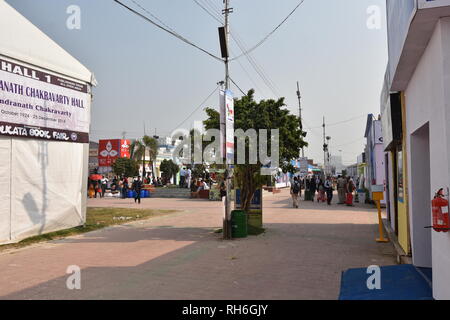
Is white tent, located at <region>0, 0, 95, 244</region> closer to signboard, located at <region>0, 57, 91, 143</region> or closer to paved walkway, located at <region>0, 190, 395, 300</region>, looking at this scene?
signboard, located at <region>0, 57, 91, 143</region>

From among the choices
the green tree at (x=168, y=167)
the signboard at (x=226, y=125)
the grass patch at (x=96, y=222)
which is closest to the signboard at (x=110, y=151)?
the green tree at (x=168, y=167)

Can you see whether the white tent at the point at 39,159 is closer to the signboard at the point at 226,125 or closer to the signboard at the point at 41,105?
the signboard at the point at 41,105

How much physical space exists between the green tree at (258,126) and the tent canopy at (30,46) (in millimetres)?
4877

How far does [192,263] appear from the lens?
8188mm

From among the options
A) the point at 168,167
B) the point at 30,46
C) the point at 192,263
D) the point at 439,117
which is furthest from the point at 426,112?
the point at 168,167

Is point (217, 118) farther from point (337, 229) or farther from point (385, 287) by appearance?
point (385, 287)

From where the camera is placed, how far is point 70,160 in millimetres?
12992

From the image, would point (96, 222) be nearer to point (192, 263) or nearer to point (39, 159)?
point (39, 159)

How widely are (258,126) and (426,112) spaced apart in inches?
280

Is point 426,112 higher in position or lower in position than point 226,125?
lower

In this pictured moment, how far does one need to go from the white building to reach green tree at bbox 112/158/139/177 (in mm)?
49990

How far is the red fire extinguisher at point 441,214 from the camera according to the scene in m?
4.17

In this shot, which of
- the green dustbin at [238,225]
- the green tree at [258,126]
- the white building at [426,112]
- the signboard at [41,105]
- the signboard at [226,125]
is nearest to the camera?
the white building at [426,112]

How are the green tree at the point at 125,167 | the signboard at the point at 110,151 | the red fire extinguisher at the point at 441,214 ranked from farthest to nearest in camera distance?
the green tree at the point at 125,167
the signboard at the point at 110,151
the red fire extinguisher at the point at 441,214
